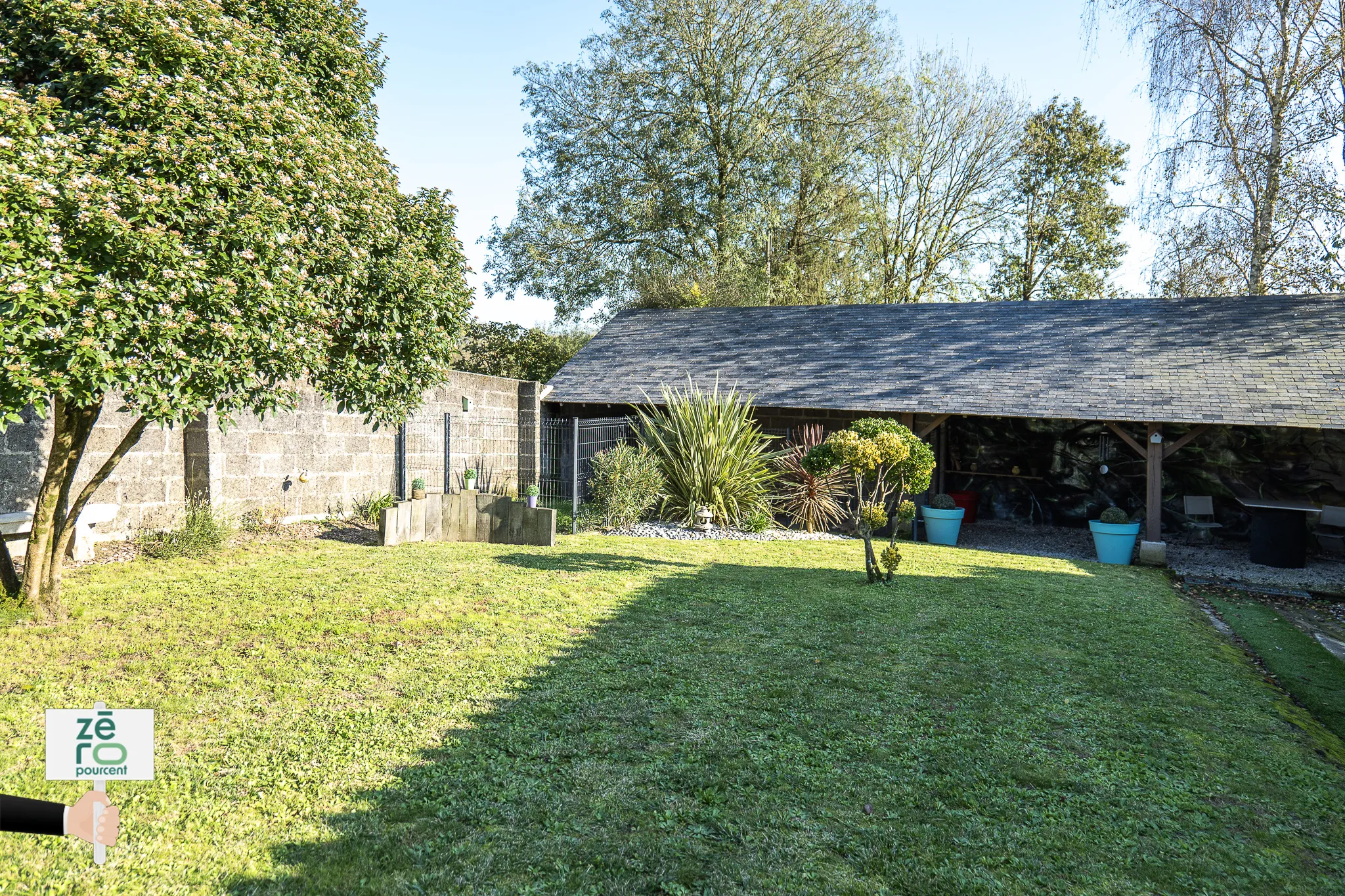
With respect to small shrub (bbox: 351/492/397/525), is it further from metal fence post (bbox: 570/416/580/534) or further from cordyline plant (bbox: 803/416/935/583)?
cordyline plant (bbox: 803/416/935/583)

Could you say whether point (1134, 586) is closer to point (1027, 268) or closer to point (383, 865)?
point (383, 865)

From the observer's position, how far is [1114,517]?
10469mm

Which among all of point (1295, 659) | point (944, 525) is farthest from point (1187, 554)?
point (1295, 659)

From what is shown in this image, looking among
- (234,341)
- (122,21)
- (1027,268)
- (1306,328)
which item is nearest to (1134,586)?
(1306,328)

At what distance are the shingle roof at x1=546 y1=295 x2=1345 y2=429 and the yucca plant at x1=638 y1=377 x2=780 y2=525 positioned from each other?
128 centimetres

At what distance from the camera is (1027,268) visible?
85.9ft

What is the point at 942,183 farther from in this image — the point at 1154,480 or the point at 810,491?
the point at 810,491

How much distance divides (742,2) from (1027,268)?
1313 centimetres

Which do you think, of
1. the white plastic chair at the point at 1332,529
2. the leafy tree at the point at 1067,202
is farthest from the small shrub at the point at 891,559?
the leafy tree at the point at 1067,202

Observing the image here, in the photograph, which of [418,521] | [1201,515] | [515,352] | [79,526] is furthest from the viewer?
[515,352]

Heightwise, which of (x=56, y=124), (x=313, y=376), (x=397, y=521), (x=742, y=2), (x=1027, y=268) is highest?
→ (x=742, y=2)

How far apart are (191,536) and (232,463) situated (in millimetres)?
1247

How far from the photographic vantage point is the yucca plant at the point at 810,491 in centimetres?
1206

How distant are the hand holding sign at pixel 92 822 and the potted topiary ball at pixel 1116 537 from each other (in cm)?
1158
